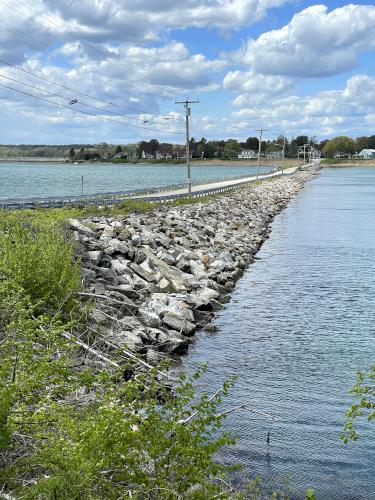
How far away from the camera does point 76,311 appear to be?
39.4ft

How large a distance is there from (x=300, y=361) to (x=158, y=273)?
20.9 feet

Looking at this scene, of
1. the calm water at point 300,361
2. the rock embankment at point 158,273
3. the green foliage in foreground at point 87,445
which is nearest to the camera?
the green foliage in foreground at point 87,445

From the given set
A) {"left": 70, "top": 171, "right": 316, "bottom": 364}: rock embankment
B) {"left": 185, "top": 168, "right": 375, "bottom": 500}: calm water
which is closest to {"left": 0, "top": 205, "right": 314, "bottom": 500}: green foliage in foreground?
{"left": 70, "top": 171, "right": 316, "bottom": 364}: rock embankment

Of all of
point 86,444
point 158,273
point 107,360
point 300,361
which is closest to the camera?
point 86,444

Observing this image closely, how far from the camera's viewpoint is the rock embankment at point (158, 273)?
13586mm

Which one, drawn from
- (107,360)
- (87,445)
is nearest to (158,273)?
(107,360)

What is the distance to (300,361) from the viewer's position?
1413 cm

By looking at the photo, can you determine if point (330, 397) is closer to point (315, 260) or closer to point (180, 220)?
point (315, 260)

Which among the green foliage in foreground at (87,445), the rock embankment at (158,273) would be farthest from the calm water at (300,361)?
the green foliage in foreground at (87,445)

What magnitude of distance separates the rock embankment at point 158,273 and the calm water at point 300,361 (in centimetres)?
68

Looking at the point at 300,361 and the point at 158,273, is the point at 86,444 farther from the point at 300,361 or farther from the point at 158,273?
the point at 158,273

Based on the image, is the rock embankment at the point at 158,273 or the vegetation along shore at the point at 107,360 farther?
the rock embankment at the point at 158,273

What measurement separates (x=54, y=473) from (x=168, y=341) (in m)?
8.41

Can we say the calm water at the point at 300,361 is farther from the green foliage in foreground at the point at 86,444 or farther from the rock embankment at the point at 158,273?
the green foliage in foreground at the point at 86,444
